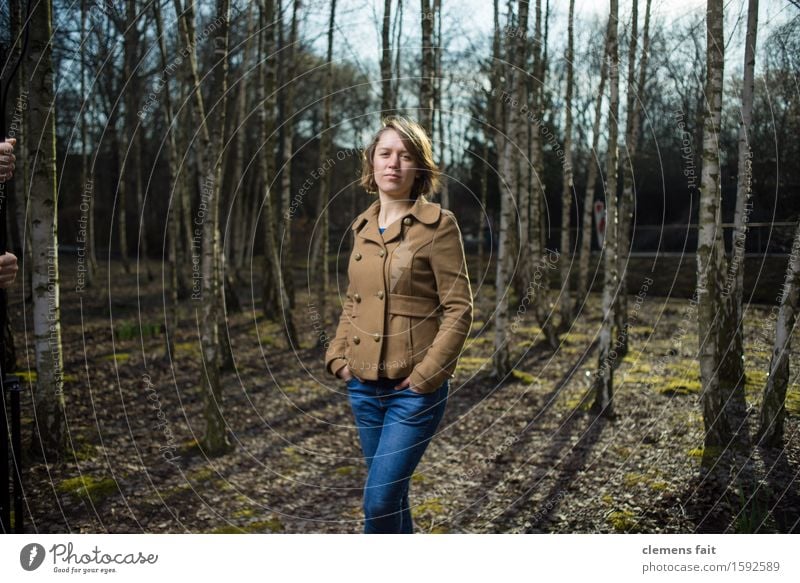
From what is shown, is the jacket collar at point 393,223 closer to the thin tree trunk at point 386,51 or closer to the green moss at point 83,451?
the green moss at point 83,451

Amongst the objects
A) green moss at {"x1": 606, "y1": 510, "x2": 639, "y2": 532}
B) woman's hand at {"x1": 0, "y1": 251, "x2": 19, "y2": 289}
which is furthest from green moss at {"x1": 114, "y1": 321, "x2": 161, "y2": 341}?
green moss at {"x1": 606, "y1": 510, "x2": 639, "y2": 532}

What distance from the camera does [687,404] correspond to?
655 cm

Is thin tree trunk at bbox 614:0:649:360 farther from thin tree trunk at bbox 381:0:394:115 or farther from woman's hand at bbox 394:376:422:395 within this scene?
woman's hand at bbox 394:376:422:395

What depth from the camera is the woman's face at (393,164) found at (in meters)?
3.20

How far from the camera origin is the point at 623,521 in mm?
4449

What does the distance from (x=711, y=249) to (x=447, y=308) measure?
290 centimetres

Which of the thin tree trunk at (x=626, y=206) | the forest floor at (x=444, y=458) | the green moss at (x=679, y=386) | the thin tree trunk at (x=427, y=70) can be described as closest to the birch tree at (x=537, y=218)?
the thin tree trunk at (x=626, y=206)

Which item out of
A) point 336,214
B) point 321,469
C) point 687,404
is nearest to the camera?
point 321,469

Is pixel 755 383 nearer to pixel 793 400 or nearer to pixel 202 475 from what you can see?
pixel 793 400

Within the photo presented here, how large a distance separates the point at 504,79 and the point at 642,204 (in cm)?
632

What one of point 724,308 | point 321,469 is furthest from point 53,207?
point 724,308

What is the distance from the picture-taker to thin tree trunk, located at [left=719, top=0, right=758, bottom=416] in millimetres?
4961

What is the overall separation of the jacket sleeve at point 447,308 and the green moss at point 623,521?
1988 millimetres
